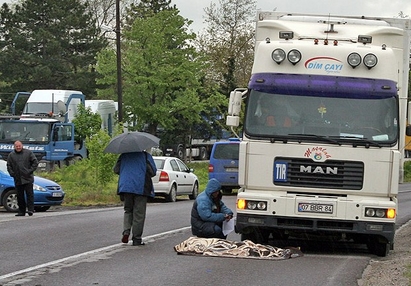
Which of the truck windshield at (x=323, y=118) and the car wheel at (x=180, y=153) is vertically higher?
the truck windshield at (x=323, y=118)

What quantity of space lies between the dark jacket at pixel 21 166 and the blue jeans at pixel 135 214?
6.77m

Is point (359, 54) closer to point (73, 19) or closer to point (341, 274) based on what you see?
point (341, 274)

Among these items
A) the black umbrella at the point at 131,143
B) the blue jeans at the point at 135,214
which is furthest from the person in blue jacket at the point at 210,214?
the black umbrella at the point at 131,143

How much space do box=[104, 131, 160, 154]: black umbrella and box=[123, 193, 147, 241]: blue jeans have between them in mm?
746

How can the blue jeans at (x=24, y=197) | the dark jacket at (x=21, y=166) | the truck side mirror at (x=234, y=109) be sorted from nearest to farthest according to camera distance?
the truck side mirror at (x=234, y=109) → the dark jacket at (x=21, y=166) → the blue jeans at (x=24, y=197)

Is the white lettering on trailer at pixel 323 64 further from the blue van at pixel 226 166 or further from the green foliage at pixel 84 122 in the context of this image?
the green foliage at pixel 84 122

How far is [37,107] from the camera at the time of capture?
141 feet

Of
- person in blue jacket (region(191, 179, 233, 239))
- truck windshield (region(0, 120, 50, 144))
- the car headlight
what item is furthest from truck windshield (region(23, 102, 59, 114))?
person in blue jacket (region(191, 179, 233, 239))

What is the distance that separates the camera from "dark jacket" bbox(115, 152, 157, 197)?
1488 cm

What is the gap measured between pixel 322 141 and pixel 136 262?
131 inches

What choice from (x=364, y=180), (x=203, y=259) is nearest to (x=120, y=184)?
(x=203, y=259)

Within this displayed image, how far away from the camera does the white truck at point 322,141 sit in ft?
45.2

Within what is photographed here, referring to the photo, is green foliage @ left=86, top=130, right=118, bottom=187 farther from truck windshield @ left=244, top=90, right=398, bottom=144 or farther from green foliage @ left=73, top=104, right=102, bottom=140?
truck windshield @ left=244, top=90, right=398, bottom=144

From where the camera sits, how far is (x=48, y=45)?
68.2 m
